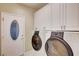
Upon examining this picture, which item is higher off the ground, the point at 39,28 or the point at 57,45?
the point at 39,28

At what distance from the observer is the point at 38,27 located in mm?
1932

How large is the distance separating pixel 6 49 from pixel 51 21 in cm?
73

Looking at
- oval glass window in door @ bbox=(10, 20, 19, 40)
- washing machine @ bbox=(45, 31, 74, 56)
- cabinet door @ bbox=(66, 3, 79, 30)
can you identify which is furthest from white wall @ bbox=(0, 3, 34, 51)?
cabinet door @ bbox=(66, 3, 79, 30)

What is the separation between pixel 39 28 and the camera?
6.32 feet

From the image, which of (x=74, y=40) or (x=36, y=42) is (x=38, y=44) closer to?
(x=36, y=42)

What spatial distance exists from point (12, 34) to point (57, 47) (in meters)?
0.66

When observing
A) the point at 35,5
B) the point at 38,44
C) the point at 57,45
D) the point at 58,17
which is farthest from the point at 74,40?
the point at 35,5

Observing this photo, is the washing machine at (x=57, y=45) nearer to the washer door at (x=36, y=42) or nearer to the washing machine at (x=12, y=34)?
Answer: the washer door at (x=36, y=42)

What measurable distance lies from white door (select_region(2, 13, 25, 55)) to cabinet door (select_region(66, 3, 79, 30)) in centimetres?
62

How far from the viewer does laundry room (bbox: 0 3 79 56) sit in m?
1.89

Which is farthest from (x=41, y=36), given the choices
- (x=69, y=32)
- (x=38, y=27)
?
(x=69, y=32)

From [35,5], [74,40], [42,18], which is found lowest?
[74,40]

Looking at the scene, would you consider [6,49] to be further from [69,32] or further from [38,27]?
[69,32]

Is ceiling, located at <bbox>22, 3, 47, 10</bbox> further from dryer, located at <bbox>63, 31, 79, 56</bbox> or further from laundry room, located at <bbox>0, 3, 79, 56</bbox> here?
dryer, located at <bbox>63, 31, 79, 56</bbox>
